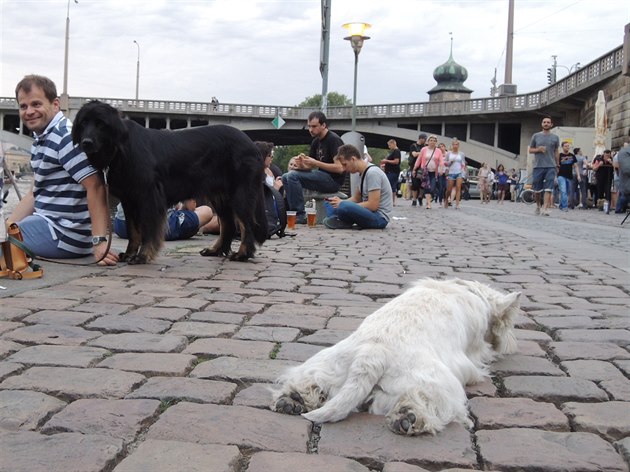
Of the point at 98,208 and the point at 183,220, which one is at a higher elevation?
the point at 98,208

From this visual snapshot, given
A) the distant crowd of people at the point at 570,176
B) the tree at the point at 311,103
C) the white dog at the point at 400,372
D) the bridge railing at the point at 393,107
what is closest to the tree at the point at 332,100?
the tree at the point at 311,103

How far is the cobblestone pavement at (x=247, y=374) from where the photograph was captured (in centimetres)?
204

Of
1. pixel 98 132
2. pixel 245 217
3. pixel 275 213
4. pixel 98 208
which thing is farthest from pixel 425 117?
pixel 98 132

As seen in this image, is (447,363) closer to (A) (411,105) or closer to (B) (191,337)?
(B) (191,337)

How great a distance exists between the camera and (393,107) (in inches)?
2933

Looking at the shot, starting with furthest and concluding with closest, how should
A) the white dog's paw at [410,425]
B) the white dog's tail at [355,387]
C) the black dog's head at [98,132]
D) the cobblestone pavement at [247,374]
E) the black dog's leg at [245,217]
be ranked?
1. the black dog's leg at [245,217]
2. the black dog's head at [98,132]
3. the white dog's tail at [355,387]
4. the white dog's paw at [410,425]
5. the cobblestone pavement at [247,374]

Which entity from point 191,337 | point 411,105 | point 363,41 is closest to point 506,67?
point 411,105

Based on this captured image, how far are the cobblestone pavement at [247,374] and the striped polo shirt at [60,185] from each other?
394mm

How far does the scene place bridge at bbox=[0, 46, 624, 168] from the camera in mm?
54022

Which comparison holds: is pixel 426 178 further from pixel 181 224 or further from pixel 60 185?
pixel 60 185

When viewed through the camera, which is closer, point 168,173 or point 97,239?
point 97,239

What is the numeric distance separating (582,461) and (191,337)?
200cm

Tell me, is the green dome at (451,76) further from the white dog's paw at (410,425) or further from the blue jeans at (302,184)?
the white dog's paw at (410,425)

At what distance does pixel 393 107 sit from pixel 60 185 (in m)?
70.5
